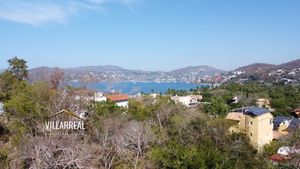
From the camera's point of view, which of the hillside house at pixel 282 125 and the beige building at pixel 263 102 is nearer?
the hillside house at pixel 282 125

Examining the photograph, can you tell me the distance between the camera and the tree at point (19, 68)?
102 feet

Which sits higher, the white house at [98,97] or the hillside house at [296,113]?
the white house at [98,97]

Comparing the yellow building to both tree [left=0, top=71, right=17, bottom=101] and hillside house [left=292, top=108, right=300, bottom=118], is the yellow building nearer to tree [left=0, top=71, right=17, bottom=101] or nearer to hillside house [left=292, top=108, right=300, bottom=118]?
tree [left=0, top=71, right=17, bottom=101]

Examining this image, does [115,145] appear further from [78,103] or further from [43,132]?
[78,103]

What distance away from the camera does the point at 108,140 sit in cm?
1889

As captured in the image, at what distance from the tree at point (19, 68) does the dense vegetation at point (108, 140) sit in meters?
4.74

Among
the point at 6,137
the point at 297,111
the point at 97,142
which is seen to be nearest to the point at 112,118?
the point at 97,142

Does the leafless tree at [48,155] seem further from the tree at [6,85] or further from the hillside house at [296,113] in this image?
the hillside house at [296,113]

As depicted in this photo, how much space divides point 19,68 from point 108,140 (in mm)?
16296

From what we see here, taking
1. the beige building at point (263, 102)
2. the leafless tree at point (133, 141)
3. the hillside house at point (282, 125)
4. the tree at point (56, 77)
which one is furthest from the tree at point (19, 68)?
the beige building at point (263, 102)

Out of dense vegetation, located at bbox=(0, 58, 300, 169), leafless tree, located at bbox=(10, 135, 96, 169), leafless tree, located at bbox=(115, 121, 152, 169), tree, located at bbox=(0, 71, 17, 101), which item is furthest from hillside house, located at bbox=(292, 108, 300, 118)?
leafless tree, located at bbox=(10, 135, 96, 169)

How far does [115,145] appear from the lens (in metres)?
18.3

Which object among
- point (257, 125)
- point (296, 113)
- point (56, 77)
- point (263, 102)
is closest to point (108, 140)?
point (56, 77)

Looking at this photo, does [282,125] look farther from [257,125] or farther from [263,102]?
[263,102]
